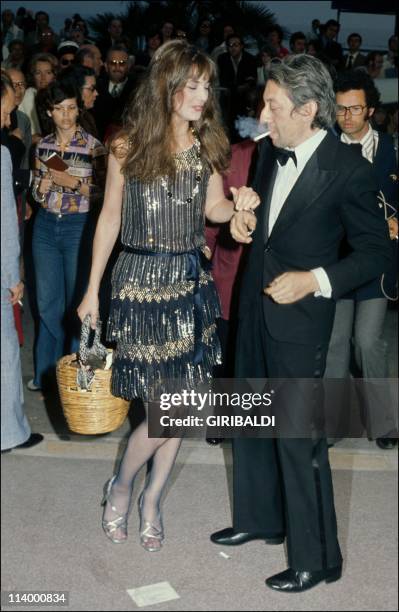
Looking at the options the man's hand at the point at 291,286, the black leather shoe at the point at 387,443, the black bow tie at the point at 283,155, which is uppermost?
the black bow tie at the point at 283,155

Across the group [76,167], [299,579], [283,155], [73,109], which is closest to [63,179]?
[76,167]

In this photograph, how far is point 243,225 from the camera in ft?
8.13

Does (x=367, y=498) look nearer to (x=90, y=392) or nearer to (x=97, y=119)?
(x=90, y=392)

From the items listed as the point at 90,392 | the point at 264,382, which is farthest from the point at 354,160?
the point at 90,392

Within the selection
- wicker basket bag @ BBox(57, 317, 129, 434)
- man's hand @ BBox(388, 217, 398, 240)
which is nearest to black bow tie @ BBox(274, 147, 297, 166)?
man's hand @ BBox(388, 217, 398, 240)

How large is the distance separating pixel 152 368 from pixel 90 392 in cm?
22

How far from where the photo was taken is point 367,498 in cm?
362

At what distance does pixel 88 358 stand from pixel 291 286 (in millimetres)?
863

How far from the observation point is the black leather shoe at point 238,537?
3.17 meters

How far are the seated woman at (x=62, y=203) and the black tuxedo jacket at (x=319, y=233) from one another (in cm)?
176

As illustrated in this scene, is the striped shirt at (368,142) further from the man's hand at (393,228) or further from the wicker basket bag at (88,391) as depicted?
the wicker basket bag at (88,391)

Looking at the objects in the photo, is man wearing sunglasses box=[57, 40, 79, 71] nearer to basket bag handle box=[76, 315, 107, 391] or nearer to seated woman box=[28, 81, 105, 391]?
seated woman box=[28, 81, 105, 391]

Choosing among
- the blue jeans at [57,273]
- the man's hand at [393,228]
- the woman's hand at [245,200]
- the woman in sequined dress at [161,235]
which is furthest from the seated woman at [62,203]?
the woman's hand at [245,200]

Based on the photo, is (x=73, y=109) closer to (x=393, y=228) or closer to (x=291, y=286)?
(x=393, y=228)
